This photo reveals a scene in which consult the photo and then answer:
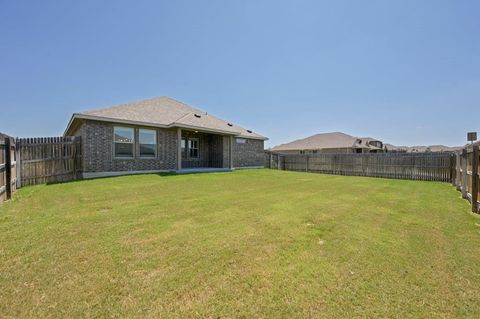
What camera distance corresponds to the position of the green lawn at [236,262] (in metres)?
2.02

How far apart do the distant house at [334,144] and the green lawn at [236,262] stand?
89.8 feet

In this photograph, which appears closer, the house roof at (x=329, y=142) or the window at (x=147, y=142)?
the window at (x=147, y=142)

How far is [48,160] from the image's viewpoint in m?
9.71

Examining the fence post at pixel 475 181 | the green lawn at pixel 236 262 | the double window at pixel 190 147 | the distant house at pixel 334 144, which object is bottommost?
the green lawn at pixel 236 262

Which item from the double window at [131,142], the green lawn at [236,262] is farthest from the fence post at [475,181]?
the double window at [131,142]

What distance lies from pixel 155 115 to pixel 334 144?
26.8 metres

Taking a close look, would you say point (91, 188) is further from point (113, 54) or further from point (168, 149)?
point (113, 54)

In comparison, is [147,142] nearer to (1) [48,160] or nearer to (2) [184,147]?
(2) [184,147]

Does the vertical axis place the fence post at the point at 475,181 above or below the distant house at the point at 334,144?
below

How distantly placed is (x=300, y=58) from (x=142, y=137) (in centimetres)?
1117

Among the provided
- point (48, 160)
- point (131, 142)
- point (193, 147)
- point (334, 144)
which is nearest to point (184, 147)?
point (193, 147)

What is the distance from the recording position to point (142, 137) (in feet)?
41.9

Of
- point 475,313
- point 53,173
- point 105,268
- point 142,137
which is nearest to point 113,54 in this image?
point 142,137

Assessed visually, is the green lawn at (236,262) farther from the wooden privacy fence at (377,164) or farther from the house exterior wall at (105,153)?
the wooden privacy fence at (377,164)
